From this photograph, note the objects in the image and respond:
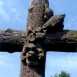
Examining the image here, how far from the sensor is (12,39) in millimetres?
6012

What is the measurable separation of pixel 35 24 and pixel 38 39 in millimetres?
262

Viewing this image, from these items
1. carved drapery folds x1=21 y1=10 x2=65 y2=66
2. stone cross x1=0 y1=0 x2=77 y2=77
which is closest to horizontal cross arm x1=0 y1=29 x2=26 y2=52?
stone cross x1=0 y1=0 x2=77 y2=77

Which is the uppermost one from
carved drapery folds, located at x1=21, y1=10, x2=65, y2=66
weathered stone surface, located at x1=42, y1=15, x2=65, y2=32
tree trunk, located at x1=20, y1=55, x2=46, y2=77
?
weathered stone surface, located at x1=42, y1=15, x2=65, y2=32

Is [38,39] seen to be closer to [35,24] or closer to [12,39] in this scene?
[35,24]

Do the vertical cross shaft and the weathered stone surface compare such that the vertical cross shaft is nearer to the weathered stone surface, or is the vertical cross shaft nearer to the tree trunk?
the tree trunk

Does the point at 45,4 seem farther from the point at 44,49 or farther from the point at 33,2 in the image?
the point at 44,49

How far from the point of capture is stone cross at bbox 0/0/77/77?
5.85m

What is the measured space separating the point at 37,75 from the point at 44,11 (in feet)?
3.31

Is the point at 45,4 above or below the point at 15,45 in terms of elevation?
above

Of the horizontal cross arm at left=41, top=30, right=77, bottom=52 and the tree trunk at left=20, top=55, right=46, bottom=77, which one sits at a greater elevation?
the horizontal cross arm at left=41, top=30, right=77, bottom=52

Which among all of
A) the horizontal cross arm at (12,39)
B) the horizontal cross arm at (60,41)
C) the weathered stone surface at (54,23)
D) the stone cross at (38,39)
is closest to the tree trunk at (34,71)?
the stone cross at (38,39)

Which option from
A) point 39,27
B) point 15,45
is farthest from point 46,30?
point 15,45

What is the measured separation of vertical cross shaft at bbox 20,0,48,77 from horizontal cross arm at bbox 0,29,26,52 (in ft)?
0.60

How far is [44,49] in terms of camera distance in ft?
19.6
